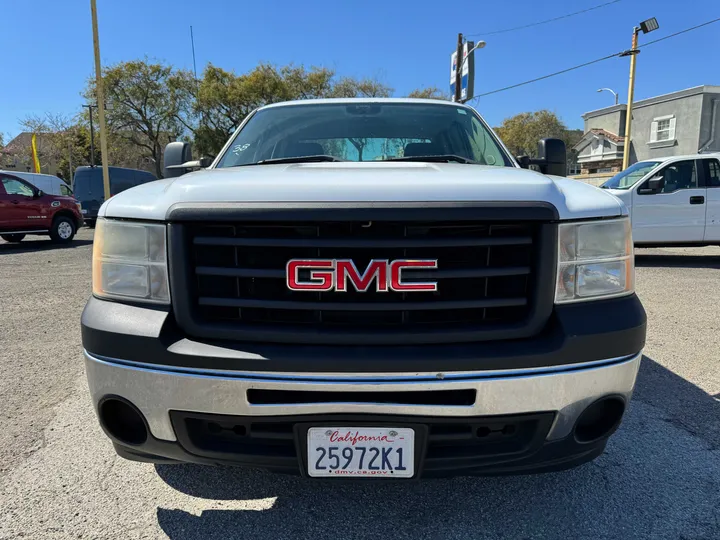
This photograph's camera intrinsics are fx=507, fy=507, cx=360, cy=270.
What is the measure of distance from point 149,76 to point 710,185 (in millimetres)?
31961

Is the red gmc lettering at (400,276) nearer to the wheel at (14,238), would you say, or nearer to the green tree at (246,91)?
the wheel at (14,238)

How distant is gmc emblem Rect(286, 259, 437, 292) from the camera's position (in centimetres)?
163

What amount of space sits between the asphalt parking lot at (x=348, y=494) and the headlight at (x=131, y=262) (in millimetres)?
921

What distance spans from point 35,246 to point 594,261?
47.0ft

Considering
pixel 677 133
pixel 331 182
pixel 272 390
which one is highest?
pixel 677 133

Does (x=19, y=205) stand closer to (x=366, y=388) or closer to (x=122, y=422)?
(x=122, y=422)

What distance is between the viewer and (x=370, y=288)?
1.66 metres

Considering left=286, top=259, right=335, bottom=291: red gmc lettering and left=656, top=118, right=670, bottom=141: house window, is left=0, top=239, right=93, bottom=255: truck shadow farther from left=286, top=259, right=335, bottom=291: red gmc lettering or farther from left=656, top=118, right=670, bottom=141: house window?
left=656, top=118, right=670, bottom=141: house window

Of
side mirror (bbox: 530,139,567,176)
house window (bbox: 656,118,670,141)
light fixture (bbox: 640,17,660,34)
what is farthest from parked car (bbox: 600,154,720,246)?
house window (bbox: 656,118,670,141)

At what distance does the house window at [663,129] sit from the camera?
2998 cm

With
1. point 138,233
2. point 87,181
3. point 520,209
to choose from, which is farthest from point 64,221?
point 520,209

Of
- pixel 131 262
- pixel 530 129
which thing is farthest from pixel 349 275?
pixel 530 129

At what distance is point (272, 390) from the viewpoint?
1.62 m

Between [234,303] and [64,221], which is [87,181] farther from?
[234,303]
